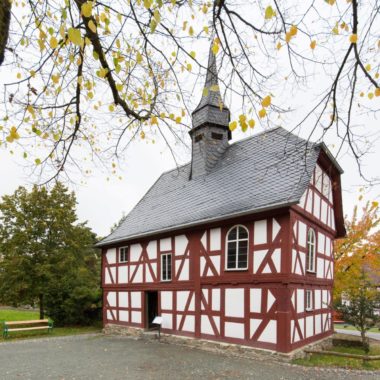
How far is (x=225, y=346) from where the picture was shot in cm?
1166

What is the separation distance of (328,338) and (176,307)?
6.13 m

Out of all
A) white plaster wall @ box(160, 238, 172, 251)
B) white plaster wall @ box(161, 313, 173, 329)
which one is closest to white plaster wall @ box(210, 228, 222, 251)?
white plaster wall @ box(160, 238, 172, 251)

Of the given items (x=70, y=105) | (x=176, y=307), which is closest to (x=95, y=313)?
(x=176, y=307)

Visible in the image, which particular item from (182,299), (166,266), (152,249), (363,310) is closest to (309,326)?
(363,310)

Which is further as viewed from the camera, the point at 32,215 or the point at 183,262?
the point at 32,215

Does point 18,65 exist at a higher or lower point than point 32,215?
higher

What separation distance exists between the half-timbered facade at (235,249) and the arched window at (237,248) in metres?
0.03

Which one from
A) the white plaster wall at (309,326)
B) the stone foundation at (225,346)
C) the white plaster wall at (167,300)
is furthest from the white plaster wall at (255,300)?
the white plaster wall at (167,300)

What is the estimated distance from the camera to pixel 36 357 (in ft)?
37.9

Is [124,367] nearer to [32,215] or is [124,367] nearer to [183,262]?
[183,262]

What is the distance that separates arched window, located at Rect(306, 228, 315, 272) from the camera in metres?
12.5

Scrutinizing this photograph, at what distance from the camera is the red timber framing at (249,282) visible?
10.7 metres

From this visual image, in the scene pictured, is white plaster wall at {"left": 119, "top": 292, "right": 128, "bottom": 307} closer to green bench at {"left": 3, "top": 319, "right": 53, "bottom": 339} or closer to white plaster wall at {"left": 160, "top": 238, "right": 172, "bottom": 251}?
white plaster wall at {"left": 160, "top": 238, "right": 172, "bottom": 251}

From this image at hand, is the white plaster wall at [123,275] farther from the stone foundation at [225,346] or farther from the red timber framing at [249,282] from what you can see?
the stone foundation at [225,346]
